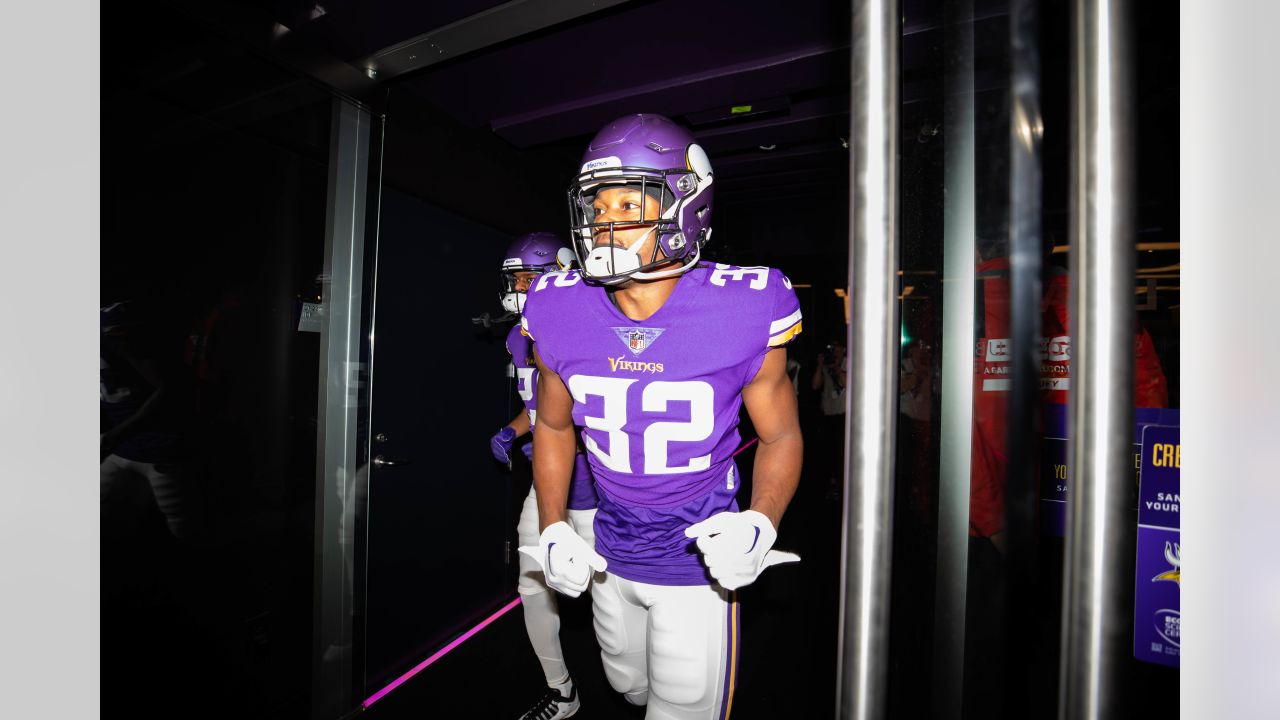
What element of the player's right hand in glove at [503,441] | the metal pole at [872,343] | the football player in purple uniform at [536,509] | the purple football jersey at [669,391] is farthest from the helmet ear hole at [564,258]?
the metal pole at [872,343]

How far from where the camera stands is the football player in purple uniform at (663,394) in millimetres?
1213

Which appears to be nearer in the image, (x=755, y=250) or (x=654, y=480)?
(x=654, y=480)

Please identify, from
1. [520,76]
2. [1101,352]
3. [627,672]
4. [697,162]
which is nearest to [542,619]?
[627,672]

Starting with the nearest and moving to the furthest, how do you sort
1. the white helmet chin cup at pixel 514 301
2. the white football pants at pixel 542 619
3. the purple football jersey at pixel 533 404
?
the white football pants at pixel 542 619, the purple football jersey at pixel 533 404, the white helmet chin cup at pixel 514 301

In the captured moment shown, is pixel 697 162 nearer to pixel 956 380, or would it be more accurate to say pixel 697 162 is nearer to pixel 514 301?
pixel 956 380

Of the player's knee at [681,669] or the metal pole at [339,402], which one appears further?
the metal pole at [339,402]

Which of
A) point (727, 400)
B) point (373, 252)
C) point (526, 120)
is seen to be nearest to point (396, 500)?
point (373, 252)

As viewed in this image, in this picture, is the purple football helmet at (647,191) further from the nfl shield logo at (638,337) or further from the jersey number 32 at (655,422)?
the jersey number 32 at (655,422)

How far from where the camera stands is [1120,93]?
12.9 inches

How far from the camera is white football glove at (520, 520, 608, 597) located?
3.98 ft

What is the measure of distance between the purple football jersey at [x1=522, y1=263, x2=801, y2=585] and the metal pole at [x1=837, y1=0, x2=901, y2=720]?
0.82 metres

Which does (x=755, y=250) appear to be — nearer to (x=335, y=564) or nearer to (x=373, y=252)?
(x=373, y=252)

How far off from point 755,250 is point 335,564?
4.15 metres

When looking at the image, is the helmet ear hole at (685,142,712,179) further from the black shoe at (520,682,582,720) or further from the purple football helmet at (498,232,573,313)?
the black shoe at (520,682,582,720)
